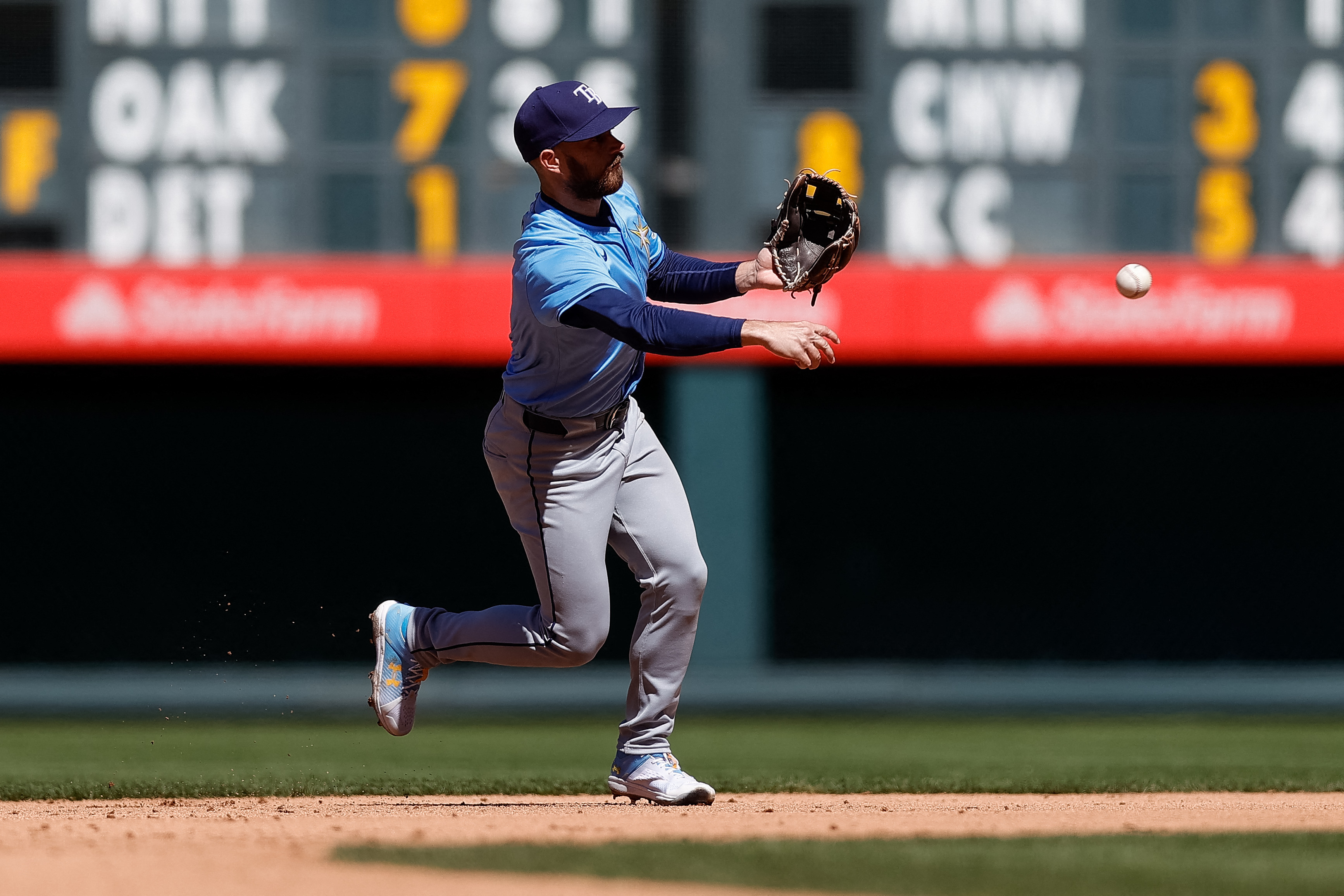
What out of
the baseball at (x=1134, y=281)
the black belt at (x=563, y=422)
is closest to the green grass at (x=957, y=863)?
the black belt at (x=563, y=422)

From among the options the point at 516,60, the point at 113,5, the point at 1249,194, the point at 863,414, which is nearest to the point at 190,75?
→ the point at 113,5

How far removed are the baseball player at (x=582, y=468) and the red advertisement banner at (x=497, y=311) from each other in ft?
22.6

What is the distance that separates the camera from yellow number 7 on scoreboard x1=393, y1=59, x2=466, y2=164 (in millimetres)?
12078

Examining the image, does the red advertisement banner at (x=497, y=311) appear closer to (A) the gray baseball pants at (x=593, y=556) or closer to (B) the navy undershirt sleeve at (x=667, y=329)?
(A) the gray baseball pants at (x=593, y=556)

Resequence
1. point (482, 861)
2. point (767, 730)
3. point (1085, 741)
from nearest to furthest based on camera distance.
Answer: point (482, 861)
point (1085, 741)
point (767, 730)

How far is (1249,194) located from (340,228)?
5.69 metres

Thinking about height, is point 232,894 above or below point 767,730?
above

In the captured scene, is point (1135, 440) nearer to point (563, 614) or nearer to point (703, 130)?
point (703, 130)

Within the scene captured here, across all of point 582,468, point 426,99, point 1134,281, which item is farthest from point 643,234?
point 426,99

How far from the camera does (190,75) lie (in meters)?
11.7

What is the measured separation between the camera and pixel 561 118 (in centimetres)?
490

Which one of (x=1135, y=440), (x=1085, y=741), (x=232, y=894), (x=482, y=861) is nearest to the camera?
(x=232, y=894)

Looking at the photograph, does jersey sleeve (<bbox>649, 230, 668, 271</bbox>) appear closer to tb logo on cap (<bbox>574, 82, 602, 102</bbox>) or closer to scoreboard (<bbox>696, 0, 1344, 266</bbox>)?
tb logo on cap (<bbox>574, 82, 602, 102</bbox>)

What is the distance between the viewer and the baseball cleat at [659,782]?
17.1 feet
